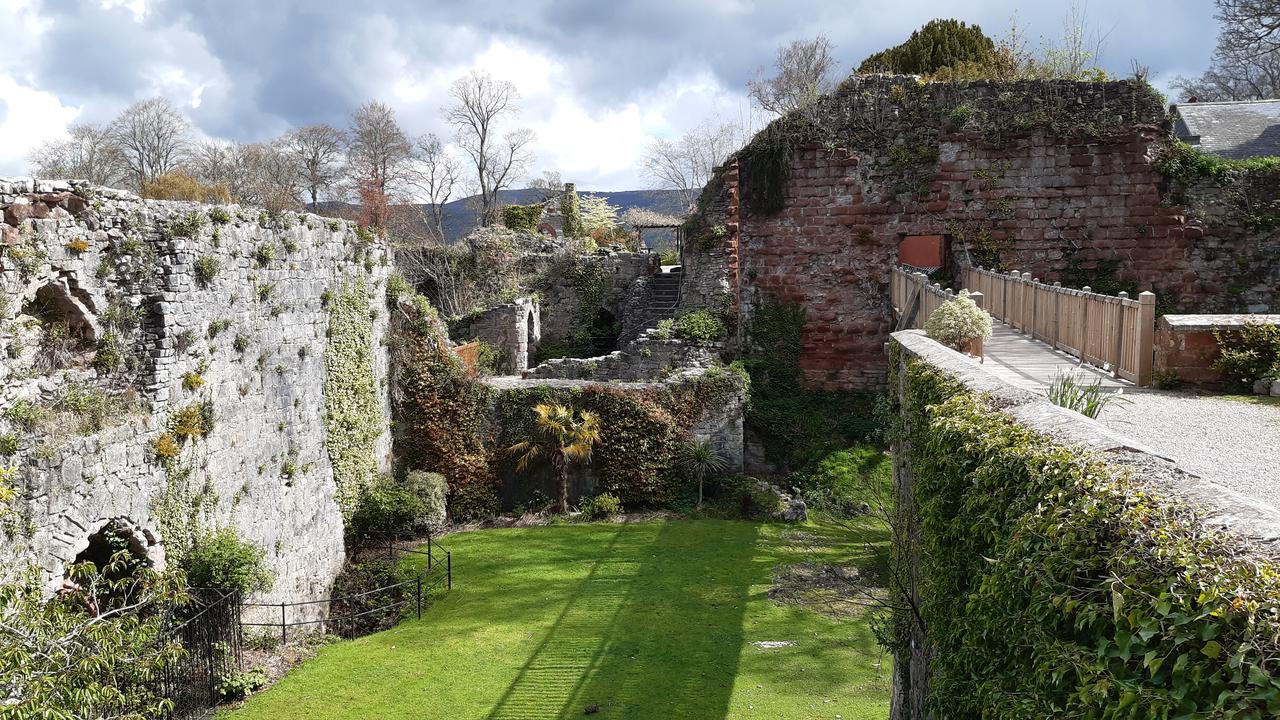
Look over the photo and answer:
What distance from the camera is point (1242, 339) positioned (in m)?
8.32

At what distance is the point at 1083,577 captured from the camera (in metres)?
2.85

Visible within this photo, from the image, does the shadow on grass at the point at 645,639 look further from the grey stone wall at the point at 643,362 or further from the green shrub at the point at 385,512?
the grey stone wall at the point at 643,362

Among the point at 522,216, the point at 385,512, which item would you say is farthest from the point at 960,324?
the point at 522,216

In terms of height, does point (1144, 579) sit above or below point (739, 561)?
above

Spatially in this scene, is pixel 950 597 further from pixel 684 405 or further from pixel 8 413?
pixel 684 405

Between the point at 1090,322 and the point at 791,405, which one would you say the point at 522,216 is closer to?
the point at 791,405

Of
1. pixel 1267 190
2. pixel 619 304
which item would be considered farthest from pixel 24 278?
pixel 1267 190

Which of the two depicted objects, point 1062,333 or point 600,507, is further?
point 600,507

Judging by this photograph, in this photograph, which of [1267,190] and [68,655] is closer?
[68,655]

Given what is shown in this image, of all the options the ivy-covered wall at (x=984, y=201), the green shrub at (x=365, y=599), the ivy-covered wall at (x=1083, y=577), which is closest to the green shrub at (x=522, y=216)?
the ivy-covered wall at (x=984, y=201)

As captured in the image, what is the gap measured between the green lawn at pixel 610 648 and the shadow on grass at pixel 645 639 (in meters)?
0.02

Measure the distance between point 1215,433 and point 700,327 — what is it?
1321cm

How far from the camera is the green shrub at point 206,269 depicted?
988cm

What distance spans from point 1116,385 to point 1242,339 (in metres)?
1.31
